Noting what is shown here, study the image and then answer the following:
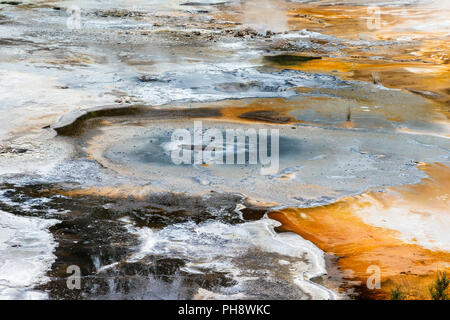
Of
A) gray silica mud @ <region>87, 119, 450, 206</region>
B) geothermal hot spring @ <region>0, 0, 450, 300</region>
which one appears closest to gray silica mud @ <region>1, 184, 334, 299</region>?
geothermal hot spring @ <region>0, 0, 450, 300</region>

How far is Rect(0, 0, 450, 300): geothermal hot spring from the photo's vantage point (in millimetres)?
4602

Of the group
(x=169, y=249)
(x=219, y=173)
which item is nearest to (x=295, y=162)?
(x=219, y=173)

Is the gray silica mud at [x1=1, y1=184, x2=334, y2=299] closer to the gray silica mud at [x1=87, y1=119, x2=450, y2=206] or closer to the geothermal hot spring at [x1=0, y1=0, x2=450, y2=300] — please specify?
the geothermal hot spring at [x1=0, y1=0, x2=450, y2=300]

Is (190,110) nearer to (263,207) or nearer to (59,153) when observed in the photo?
(59,153)

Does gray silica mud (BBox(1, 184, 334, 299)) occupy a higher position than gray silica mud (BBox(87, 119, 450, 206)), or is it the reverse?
gray silica mud (BBox(87, 119, 450, 206))

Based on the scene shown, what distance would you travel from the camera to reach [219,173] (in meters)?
6.80

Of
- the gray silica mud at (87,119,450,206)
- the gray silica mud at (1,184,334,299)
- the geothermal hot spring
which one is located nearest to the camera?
the gray silica mud at (1,184,334,299)

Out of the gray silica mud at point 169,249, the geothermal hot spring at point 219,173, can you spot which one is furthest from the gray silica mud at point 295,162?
the gray silica mud at point 169,249

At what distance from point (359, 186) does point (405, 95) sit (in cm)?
467

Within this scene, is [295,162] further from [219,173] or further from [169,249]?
[169,249]

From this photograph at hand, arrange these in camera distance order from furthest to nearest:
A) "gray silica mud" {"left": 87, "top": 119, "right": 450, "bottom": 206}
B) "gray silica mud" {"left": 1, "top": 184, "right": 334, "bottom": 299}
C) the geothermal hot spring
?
"gray silica mud" {"left": 87, "top": 119, "right": 450, "bottom": 206} → the geothermal hot spring → "gray silica mud" {"left": 1, "top": 184, "right": 334, "bottom": 299}

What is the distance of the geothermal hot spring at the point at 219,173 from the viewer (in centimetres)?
460
